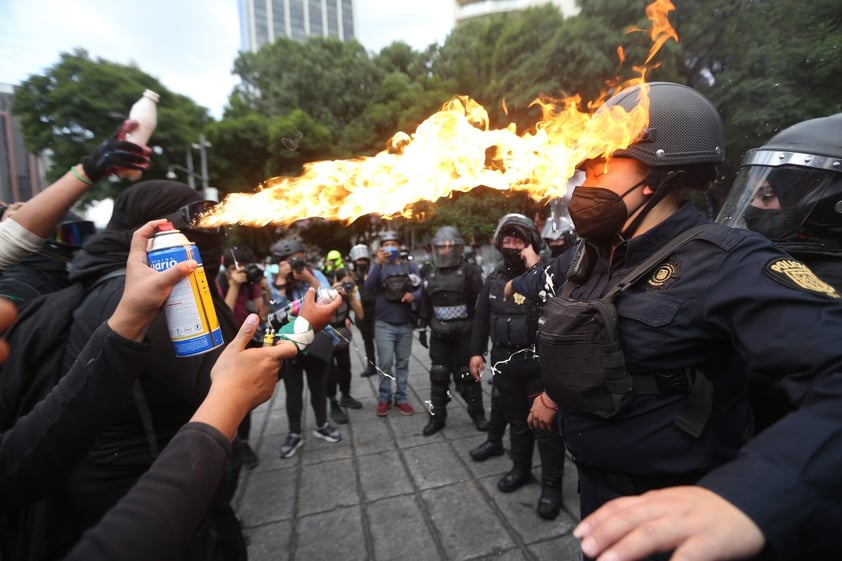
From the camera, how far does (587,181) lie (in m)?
1.98

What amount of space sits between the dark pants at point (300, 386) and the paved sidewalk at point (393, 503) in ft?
1.20

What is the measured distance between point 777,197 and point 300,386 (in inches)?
183

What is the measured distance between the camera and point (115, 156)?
2.03m

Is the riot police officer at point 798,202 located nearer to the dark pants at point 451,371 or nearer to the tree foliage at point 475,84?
the tree foliage at point 475,84

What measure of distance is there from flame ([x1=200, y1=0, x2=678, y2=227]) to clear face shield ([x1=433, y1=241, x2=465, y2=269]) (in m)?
2.05

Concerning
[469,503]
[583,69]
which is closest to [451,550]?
[469,503]

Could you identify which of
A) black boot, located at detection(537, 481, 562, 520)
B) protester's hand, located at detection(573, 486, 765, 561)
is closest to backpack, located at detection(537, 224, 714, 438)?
protester's hand, located at detection(573, 486, 765, 561)

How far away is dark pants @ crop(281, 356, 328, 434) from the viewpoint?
15.5 ft

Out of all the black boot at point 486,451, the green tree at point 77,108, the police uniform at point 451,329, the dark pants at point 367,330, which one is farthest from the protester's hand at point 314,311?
the green tree at point 77,108

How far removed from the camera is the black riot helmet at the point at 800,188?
2.08 meters

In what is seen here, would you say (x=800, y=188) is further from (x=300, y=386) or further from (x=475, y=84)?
(x=475, y=84)

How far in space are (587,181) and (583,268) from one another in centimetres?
44

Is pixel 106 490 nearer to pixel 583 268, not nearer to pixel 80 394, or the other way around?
pixel 80 394

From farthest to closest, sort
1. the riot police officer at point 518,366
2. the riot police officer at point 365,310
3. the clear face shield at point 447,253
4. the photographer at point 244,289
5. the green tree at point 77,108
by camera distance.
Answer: the green tree at point 77,108 → the riot police officer at point 365,310 → the clear face shield at point 447,253 → the photographer at point 244,289 → the riot police officer at point 518,366
